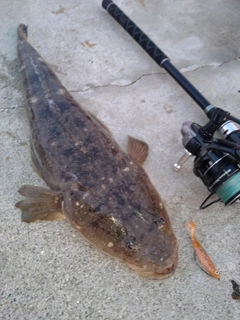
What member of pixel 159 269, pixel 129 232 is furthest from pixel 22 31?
pixel 159 269

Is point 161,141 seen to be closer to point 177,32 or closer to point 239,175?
point 239,175

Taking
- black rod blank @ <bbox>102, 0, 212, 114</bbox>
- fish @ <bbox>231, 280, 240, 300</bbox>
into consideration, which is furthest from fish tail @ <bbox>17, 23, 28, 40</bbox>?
fish @ <bbox>231, 280, 240, 300</bbox>

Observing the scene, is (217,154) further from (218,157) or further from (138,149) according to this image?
(138,149)

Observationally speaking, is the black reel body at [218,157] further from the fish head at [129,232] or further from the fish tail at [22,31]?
the fish tail at [22,31]

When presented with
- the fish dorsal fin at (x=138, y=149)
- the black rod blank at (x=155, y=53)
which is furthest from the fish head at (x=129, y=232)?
the black rod blank at (x=155, y=53)

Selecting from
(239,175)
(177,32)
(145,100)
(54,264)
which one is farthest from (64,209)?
(177,32)
